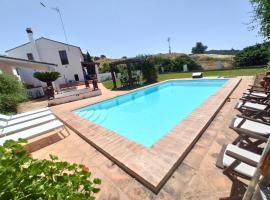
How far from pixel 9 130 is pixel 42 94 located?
12.0 metres

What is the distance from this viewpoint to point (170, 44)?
53.8m

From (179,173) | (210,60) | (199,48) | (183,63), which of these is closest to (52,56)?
(183,63)

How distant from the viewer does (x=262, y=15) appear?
17.3 ft

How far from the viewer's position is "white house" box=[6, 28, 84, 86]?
21281mm

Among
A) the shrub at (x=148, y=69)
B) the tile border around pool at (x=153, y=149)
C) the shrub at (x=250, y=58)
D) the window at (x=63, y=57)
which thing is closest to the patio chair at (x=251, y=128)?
the tile border around pool at (x=153, y=149)

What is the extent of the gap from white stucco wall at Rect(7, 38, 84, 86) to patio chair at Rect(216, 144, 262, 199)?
23.5m

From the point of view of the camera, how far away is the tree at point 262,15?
16.4 feet

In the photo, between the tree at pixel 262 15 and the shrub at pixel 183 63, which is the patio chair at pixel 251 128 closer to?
the tree at pixel 262 15

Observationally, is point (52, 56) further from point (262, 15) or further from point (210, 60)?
point (210, 60)

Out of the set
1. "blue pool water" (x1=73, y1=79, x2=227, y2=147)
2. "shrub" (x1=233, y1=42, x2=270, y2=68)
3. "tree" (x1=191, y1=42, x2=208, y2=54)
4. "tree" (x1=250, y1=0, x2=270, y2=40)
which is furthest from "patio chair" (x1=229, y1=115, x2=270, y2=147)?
"tree" (x1=191, y1=42, x2=208, y2=54)

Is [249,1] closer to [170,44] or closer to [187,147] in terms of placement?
[187,147]

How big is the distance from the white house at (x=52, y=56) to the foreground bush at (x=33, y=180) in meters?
21.2

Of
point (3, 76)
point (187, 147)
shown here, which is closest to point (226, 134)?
point (187, 147)

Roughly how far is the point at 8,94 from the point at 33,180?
438 inches
